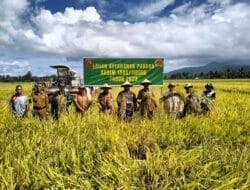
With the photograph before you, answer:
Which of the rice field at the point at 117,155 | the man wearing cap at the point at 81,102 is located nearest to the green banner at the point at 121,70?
the man wearing cap at the point at 81,102

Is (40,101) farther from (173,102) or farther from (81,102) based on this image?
(173,102)

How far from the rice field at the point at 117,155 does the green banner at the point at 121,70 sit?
759cm

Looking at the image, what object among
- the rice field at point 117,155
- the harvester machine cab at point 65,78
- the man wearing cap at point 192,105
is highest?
the harvester machine cab at point 65,78

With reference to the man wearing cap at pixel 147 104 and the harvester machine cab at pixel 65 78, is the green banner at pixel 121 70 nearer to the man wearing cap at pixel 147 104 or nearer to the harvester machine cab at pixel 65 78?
the harvester machine cab at pixel 65 78

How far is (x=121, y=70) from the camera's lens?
16094mm

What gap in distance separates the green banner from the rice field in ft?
24.9

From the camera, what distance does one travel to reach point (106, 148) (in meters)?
6.61

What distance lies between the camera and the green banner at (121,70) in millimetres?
15844

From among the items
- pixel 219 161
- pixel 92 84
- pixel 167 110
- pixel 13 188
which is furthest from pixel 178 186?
pixel 92 84

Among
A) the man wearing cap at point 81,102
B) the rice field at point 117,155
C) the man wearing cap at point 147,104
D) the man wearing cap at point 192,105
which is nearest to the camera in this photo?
the rice field at point 117,155

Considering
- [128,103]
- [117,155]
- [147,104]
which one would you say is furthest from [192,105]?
[117,155]

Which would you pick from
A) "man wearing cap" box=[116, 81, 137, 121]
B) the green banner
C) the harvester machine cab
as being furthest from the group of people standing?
the harvester machine cab

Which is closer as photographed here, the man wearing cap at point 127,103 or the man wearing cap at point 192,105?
the man wearing cap at point 127,103

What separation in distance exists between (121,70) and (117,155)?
10382 millimetres
